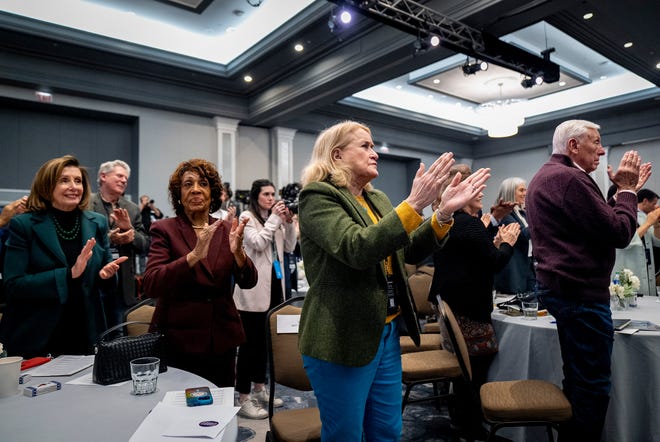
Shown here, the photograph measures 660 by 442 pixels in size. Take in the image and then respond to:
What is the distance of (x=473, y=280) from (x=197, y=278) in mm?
1306

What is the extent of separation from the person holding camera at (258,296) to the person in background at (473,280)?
1129mm

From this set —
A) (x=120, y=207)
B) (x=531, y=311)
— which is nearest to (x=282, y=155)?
(x=120, y=207)

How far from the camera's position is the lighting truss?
3.84 metres

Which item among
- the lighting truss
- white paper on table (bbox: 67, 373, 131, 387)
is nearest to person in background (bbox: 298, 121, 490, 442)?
white paper on table (bbox: 67, 373, 131, 387)

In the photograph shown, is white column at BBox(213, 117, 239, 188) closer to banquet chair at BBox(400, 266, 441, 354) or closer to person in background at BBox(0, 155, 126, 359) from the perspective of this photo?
banquet chair at BBox(400, 266, 441, 354)

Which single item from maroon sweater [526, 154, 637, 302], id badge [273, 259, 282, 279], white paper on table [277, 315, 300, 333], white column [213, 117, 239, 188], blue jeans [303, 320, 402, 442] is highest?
white column [213, 117, 239, 188]

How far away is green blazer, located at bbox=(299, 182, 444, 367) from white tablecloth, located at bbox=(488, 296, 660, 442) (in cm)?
115

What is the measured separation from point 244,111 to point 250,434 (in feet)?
18.3

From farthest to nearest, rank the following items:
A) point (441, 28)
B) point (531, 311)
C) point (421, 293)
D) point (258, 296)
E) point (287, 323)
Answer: point (441, 28), point (421, 293), point (258, 296), point (531, 311), point (287, 323)

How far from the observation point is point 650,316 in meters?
2.28

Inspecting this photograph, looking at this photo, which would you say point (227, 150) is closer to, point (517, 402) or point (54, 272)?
point (54, 272)

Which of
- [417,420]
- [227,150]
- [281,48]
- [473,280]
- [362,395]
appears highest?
[281,48]

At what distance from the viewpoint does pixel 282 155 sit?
7684 mm

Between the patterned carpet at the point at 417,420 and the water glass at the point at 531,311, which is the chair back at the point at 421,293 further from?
the water glass at the point at 531,311
